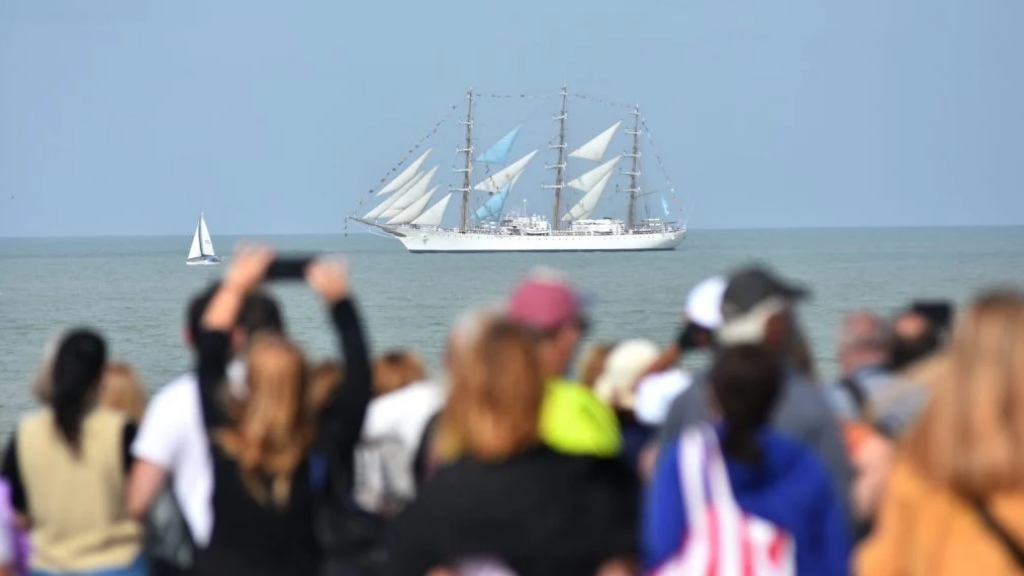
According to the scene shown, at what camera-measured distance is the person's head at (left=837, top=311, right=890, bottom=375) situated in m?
5.33

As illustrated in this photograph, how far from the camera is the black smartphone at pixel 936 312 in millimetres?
5648

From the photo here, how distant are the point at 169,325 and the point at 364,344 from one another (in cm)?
4467

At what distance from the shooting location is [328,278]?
387cm

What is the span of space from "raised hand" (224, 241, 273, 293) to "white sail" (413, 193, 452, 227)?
372ft

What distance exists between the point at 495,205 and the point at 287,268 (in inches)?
4498

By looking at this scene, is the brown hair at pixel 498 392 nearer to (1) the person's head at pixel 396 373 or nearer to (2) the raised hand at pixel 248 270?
(2) the raised hand at pixel 248 270

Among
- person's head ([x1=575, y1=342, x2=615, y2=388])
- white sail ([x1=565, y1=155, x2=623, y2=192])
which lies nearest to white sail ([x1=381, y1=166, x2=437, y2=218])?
white sail ([x1=565, y1=155, x2=623, y2=192])

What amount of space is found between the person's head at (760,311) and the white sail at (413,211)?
11194 centimetres

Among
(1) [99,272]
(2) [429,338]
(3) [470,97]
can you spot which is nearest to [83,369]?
(2) [429,338]

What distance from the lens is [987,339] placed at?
262 cm

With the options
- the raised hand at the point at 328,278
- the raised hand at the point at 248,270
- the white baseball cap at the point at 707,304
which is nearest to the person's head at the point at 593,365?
the white baseball cap at the point at 707,304

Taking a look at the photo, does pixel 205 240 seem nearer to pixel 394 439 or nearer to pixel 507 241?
pixel 507 241

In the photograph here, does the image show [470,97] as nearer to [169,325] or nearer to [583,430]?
[169,325]

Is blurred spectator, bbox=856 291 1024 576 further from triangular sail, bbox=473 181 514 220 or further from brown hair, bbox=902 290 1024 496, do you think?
triangular sail, bbox=473 181 514 220
